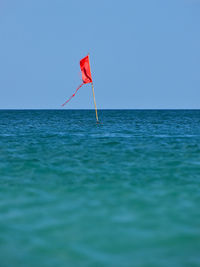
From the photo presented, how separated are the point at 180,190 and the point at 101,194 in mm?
2784

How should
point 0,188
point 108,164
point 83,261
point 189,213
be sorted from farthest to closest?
point 108,164 → point 0,188 → point 189,213 → point 83,261

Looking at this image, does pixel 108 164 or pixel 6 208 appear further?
pixel 108 164

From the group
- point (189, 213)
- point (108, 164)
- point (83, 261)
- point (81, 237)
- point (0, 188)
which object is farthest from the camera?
point (108, 164)

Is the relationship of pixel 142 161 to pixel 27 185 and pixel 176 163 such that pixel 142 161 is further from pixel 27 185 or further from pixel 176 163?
pixel 27 185

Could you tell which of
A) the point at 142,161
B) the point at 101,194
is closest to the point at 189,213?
the point at 101,194

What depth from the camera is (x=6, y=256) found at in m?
5.91

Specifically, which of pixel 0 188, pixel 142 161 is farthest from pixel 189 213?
pixel 142 161

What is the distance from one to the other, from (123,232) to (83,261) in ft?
4.84
